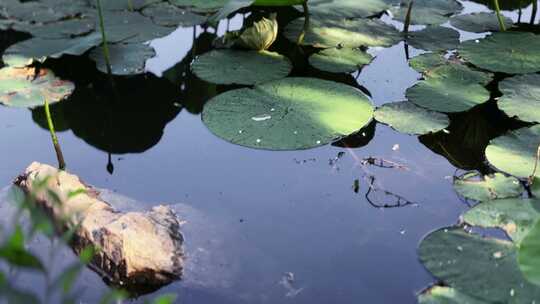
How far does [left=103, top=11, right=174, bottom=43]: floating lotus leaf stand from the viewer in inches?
122

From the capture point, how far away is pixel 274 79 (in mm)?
2721

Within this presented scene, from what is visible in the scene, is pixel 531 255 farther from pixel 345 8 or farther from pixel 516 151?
pixel 345 8

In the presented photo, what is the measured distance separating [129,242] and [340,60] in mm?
1398

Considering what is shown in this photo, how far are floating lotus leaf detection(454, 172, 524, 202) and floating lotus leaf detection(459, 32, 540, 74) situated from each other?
0.72 m

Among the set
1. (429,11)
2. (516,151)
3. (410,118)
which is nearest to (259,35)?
(410,118)

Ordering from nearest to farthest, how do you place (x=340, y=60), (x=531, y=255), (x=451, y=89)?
(x=531, y=255)
(x=451, y=89)
(x=340, y=60)

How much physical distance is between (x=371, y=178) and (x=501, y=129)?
0.59 metres

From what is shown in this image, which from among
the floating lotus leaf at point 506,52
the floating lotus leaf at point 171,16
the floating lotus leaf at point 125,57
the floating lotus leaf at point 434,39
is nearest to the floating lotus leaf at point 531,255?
the floating lotus leaf at point 506,52

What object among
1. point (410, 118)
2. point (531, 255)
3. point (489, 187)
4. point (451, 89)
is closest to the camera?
point (531, 255)

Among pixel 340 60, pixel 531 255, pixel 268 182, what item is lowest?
pixel 268 182

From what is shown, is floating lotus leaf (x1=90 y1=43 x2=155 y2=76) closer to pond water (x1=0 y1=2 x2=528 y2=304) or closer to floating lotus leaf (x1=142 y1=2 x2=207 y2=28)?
pond water (x1=0 y1=2 x2=528 y2=304)

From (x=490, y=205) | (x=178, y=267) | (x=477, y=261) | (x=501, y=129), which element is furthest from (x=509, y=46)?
(x=178, y=267)

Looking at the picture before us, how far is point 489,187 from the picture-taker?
2.05 meters

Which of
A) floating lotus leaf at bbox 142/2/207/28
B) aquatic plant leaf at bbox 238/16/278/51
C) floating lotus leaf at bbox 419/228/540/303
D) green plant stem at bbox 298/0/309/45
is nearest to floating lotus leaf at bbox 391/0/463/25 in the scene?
green plant stem at bbox 298/0/309/45
